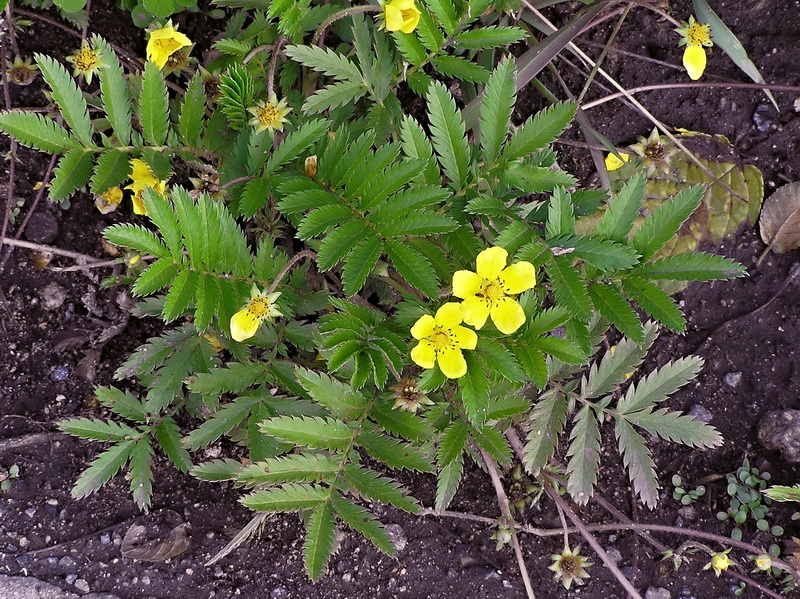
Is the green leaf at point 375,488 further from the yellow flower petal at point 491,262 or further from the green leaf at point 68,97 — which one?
the green leaf at point 68,97

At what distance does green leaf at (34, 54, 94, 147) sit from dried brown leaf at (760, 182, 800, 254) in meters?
2.55

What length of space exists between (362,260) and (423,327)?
220mm

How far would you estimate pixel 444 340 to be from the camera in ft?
5.06

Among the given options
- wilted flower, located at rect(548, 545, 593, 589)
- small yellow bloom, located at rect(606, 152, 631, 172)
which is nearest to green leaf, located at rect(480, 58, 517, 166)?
small yellow bloom, located at rect(606, 152, 631, 172)

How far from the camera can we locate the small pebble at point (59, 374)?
2.31 meters

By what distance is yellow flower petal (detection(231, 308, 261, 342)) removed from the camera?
1576 mm

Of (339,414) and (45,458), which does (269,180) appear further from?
(45,458)

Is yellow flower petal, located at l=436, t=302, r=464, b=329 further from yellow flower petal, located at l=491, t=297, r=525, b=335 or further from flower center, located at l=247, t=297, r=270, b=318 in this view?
flower center, located at l=247, t=297, r=270, b=318

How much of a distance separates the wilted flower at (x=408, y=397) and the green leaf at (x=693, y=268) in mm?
658

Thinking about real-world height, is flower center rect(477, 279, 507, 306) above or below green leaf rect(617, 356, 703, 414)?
above

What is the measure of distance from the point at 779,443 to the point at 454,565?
137 cm

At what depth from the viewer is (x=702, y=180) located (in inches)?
105

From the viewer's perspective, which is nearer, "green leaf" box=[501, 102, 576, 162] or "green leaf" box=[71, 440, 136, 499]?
"green leaf" box=[501, 102, 576, 162]

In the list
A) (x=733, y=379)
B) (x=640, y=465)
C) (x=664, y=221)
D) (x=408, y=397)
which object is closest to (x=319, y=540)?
(x=408, y=397)
